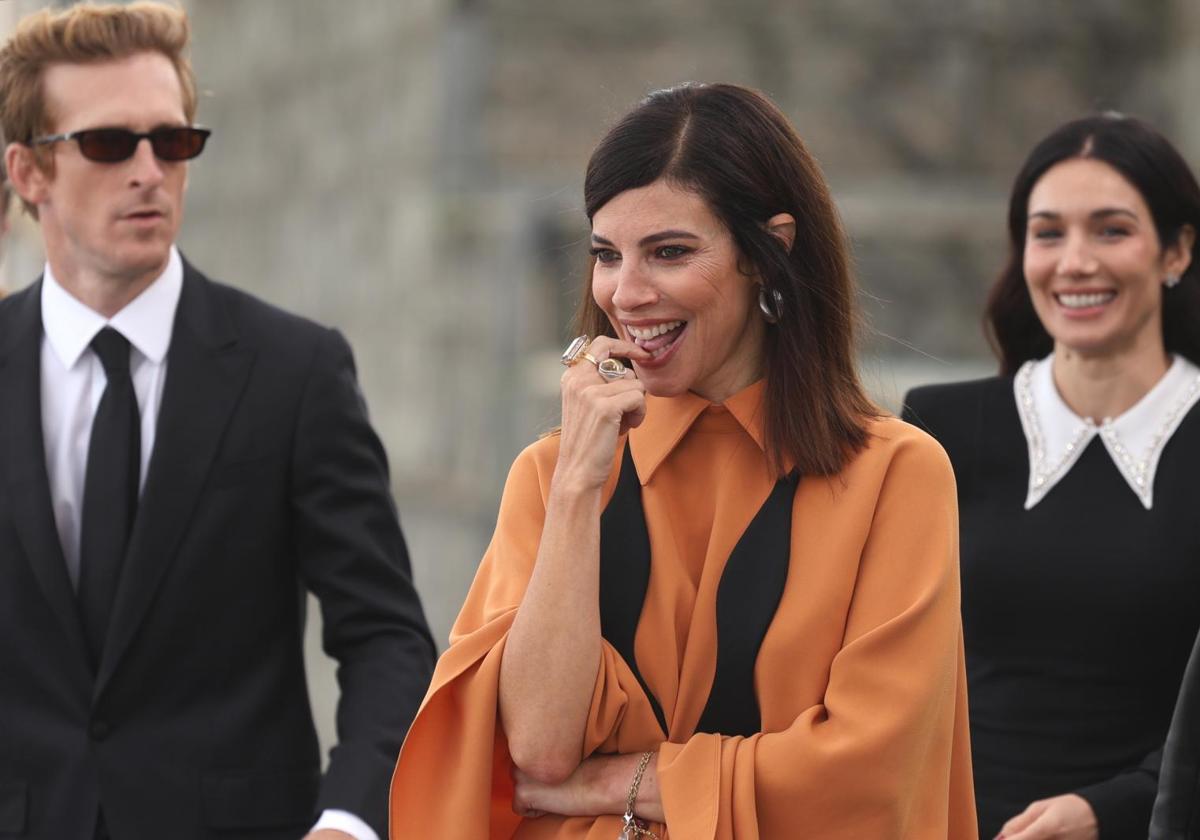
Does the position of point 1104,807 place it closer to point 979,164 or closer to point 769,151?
point 769,151

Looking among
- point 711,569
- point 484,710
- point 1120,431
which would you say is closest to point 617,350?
point 711,569

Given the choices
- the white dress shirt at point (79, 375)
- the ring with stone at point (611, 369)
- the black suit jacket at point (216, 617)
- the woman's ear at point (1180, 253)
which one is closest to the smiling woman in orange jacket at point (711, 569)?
the ring with stone at point (611, 369)

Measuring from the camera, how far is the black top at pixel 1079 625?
4.45 metres

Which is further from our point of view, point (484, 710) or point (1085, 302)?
point (1085, 302)

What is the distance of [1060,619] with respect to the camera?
4555 millimetres

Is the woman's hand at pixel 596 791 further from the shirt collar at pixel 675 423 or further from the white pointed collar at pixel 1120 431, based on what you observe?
the white pointed collar at pixel 1120 431

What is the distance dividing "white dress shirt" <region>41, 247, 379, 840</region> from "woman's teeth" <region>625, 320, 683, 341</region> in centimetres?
133

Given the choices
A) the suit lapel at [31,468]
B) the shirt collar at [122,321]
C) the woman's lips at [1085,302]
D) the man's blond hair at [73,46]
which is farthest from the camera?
the woman's lips at [1085,302]

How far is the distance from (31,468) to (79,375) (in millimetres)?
262

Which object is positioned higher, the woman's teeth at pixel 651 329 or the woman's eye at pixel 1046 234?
the woman's eye at pixel 1046 234

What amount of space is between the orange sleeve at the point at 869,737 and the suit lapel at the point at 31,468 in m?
1.48

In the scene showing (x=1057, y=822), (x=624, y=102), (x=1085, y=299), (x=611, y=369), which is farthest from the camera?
(x=624, y=102)

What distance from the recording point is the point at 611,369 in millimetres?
3441

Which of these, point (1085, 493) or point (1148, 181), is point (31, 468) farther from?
point (1148, 181)
